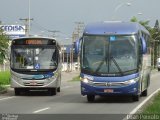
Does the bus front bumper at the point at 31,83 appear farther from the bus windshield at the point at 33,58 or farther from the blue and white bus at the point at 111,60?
the blue and white bus at the point at 111,60

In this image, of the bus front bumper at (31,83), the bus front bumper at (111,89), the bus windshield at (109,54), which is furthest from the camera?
the bus front bumper at (31,83)

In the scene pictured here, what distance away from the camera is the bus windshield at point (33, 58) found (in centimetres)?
3059

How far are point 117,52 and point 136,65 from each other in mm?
980

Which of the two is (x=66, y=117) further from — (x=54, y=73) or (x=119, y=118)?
(x=54, y=73)

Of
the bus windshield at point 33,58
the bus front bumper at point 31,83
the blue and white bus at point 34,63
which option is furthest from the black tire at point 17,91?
the bus windshield at point 33,58

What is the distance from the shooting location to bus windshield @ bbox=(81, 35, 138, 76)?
24.4 m

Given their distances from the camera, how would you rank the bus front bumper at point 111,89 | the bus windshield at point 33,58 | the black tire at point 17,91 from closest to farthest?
the bus front bumper at point 111,89 → the bus windshield at point 33,58 → the black tire at point 17,91

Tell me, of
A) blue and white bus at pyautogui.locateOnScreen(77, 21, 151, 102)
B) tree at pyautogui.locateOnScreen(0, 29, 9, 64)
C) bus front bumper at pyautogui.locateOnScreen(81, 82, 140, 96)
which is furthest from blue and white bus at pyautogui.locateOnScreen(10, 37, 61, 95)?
bus front bumper at pyautogui.locateOnScreen(81, 82, 140, 96)

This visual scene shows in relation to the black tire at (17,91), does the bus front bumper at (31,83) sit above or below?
above

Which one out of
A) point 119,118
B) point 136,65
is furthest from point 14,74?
point 119,118

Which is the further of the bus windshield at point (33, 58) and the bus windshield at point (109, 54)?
the bus windshield at point (33, 58)

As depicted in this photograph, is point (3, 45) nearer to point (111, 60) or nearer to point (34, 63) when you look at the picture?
point (34, 63)

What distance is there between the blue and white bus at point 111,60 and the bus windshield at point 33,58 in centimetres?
599

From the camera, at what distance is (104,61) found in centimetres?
2448
